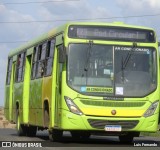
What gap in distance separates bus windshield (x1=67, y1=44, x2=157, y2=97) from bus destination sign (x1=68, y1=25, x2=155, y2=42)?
31 cm

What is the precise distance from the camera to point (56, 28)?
19.4 meters

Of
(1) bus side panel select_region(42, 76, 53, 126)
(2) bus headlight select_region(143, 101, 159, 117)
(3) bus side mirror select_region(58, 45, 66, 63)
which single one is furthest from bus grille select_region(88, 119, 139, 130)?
(3) bus side mirror select_region(58, 45, 66, 63)

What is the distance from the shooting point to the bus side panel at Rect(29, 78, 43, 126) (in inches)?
807

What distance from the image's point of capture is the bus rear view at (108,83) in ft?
A: 57.1

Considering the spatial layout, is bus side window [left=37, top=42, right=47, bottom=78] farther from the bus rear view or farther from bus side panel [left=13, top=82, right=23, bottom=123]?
bus side panel [left=13, top=82, right=23, bottom=123]

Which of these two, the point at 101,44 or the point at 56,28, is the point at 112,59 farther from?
the point at 56,28

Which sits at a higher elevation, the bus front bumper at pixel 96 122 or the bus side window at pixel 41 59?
the bus side window at pixel 41 59

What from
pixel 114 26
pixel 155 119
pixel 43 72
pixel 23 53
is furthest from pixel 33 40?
pixel 155 119

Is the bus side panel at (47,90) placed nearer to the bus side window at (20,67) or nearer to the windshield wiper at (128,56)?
the windshield wiper at (128,56)

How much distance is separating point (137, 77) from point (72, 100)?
6.68 feet

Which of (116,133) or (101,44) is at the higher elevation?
(101,44)

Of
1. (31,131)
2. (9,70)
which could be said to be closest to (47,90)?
(31,131)

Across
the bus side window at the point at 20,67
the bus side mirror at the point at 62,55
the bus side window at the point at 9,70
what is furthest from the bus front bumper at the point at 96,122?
the bus side window at the point at 9,70

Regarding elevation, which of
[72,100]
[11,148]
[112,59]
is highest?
[112,59]
